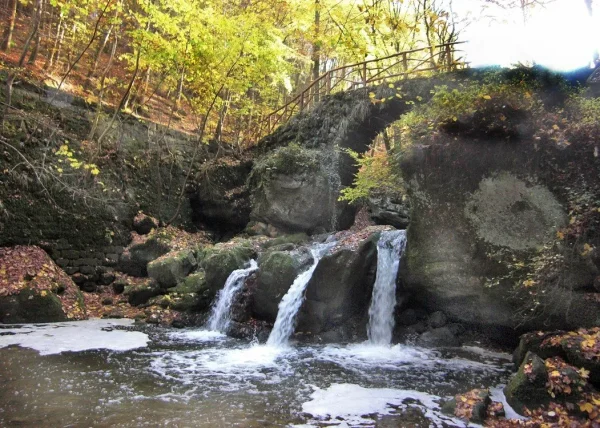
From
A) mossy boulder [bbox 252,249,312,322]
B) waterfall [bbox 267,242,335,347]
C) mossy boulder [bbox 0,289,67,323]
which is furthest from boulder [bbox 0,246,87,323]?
waterfall [bbox 267,242,335,347]

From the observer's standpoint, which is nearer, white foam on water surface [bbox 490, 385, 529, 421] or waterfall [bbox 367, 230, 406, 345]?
white foam on water surface [bbox 490, 385, 529, 421]

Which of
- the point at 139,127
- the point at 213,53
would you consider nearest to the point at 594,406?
the point at 213,53

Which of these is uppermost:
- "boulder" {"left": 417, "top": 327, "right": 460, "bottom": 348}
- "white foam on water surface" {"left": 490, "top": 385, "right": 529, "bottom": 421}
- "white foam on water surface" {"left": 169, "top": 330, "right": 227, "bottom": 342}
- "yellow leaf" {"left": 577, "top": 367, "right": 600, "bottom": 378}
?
"yellow leaf" {"left": 577, "top": 367, "right": 600, "bottom": 378}

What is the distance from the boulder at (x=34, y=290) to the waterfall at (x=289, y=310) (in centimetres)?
469

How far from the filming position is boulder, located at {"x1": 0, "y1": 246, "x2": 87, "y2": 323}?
855 centimetres

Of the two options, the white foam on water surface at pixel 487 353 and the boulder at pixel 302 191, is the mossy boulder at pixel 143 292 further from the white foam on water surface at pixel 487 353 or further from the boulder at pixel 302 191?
the white foam on water surface at pixel 487 353

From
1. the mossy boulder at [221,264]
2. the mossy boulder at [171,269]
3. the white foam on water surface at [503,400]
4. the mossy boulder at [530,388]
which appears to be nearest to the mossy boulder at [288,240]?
the mossy boulder at [221,264]

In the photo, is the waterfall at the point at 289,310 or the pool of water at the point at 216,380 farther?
the waterfall at the point at 289,310

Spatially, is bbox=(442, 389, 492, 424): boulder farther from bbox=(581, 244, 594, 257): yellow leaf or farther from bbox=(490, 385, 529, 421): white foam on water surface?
bbox=(581, 244, 594, 257): yellow leaf

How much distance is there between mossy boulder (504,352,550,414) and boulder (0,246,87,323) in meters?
8.98

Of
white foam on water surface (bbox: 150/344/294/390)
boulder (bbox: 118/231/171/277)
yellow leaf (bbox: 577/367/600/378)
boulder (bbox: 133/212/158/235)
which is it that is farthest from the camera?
boulder (bbox: 133/212/158/235)

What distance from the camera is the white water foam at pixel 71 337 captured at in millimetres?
7027

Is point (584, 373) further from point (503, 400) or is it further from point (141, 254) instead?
point (141, 254)

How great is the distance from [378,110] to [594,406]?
33.1 feet
